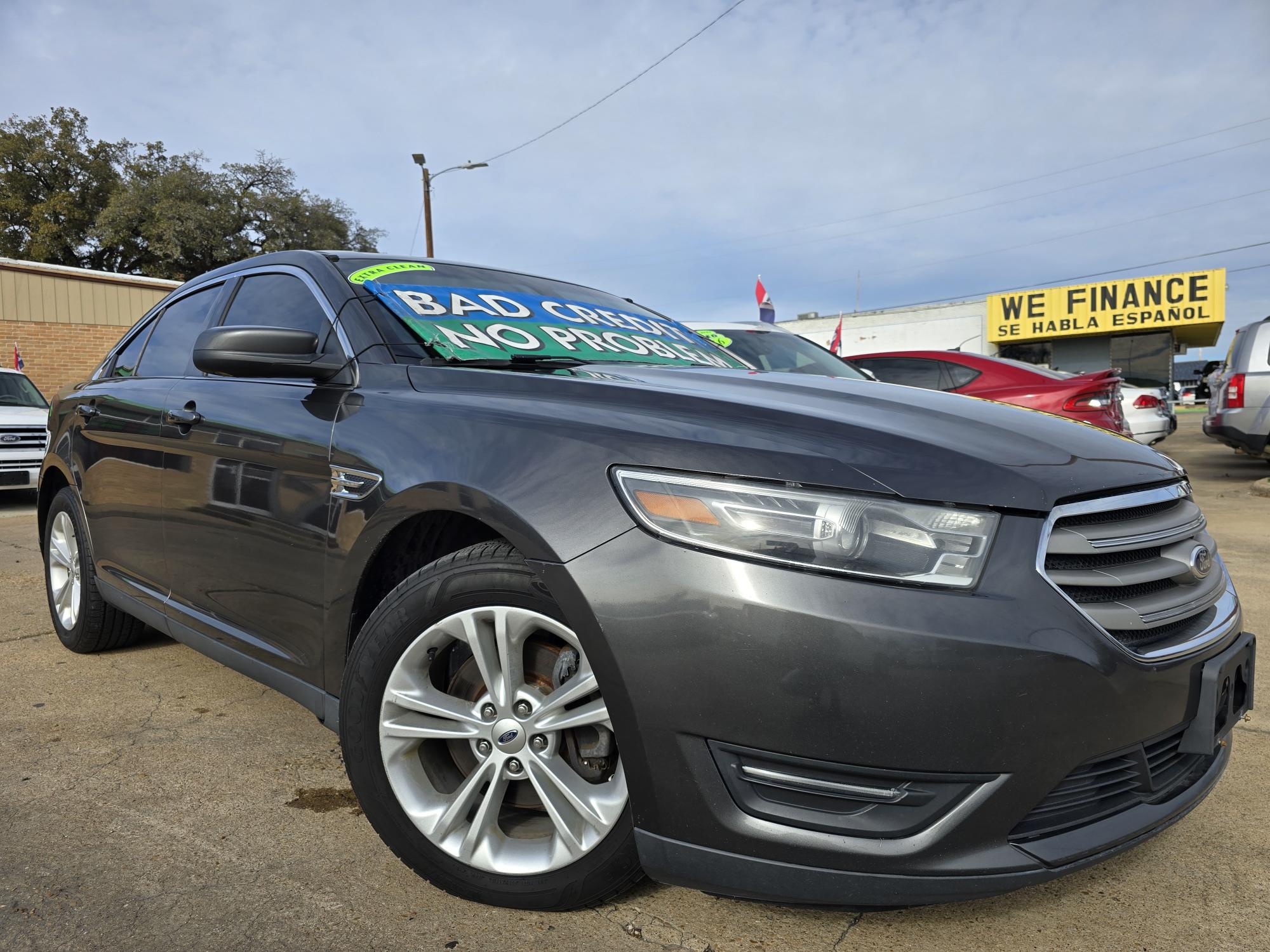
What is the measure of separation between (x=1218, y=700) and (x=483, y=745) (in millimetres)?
1393

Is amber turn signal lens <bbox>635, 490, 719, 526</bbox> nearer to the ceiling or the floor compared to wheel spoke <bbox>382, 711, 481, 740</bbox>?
nearer to the ceiling

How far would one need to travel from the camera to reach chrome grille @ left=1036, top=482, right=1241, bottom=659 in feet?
5.00

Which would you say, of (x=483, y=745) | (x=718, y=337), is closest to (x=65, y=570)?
(x=483, y=745)

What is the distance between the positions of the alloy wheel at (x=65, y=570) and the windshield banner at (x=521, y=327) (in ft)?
6.73

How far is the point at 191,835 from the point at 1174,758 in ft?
6.98

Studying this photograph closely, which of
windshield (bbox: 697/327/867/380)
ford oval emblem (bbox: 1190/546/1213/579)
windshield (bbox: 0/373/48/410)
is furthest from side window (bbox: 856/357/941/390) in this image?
windshield (bbox: 0/373/48/410)

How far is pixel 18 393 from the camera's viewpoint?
1024 cm

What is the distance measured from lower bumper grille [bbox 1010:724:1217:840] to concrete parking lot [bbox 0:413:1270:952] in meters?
0.34

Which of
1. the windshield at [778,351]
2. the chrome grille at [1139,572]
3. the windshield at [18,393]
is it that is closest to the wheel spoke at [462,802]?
the chrome grille at [1139,572]

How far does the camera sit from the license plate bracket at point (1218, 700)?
64.7 inches

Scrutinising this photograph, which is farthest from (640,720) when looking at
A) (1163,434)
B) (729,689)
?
(1163,434)

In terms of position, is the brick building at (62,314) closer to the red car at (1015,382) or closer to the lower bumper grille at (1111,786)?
the red car at (1015,382)

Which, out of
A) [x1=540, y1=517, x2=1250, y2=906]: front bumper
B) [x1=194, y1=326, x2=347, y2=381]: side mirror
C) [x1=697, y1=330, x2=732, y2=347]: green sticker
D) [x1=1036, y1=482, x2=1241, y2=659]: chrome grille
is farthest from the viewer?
[x1=697, y1=330, x2=732, y2=347]: green sticker

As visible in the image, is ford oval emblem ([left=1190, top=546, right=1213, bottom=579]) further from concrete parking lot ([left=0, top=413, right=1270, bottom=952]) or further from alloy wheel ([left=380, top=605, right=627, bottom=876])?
alloy wheel ([left=380, top=605, right=627, bottom=876])
